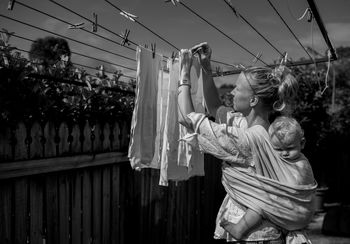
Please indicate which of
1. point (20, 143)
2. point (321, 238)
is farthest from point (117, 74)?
point (321, 238)

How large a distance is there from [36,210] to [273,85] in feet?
5.61

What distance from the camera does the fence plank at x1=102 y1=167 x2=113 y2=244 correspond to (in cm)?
334

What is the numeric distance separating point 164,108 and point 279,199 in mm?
1274

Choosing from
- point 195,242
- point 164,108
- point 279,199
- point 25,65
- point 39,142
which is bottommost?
point 195,242

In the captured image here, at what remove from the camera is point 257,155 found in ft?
6.30

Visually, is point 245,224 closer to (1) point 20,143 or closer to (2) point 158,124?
(2) point 158,124

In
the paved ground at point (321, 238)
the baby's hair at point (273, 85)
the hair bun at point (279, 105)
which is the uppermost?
the baby's hair at point (273, 85)

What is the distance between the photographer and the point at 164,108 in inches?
117

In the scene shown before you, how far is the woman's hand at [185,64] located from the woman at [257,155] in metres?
0.03

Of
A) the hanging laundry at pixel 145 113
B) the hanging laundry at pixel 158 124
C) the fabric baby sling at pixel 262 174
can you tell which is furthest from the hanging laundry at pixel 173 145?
the fabric baby sling at pixel 262 174

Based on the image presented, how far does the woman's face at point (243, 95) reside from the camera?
201 centimetres

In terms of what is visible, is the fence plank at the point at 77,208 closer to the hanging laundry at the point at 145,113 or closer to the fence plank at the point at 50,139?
the fence plank at the point at 50,139

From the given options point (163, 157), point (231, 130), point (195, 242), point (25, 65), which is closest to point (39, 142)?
point (25, 65)

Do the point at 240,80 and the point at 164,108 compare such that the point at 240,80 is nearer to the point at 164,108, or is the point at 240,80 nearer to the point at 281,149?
the point at 281,149
